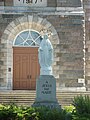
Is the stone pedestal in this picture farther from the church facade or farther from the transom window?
A: the transom window

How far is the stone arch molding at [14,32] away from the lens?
845 inches

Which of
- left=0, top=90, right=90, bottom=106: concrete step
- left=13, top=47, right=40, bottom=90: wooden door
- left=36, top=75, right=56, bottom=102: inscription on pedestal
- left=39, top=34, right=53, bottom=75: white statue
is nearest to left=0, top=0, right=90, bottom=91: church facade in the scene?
left=13, top=47, right=40, bottom=90: wooden door

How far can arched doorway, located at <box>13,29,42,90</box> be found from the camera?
21875 mm

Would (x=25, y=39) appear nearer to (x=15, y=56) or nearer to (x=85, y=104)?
(x=15, y=56)

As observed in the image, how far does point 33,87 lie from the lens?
2194 cm

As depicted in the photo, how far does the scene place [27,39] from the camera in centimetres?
2206

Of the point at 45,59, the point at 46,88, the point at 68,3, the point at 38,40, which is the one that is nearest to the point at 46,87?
the point at 46,88

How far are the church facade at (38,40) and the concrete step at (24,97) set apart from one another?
1.25 metres

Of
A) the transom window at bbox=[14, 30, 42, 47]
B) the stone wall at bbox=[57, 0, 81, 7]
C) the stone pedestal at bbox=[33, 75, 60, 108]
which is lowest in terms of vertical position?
the stone pedestal at bbox=[33, 75, 60, 108]

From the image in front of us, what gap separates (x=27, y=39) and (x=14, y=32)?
0.84 m

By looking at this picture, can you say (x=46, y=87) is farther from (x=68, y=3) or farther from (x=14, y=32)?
(x=68, y=3)

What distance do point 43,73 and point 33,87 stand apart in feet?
23.2

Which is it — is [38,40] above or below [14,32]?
below

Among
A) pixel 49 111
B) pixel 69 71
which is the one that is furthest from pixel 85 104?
pixel 69 71
